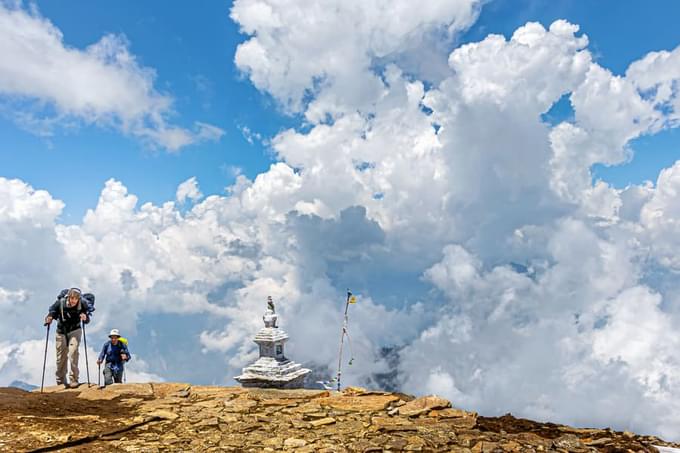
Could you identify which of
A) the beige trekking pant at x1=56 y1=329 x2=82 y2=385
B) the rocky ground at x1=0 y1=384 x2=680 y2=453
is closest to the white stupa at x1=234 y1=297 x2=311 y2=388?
the rocky ground at x1=0 y1=384 x2=680 y2=453

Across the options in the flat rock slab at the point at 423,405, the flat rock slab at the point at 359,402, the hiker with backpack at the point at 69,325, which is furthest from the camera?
the hiker with backpack at the point at 69,325

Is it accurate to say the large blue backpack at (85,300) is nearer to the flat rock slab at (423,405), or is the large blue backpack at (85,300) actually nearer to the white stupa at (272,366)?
the white stupa at (272,366)

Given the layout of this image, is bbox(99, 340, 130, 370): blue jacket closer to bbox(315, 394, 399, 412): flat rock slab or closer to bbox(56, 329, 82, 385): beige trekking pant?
bbox(56, 329, 82, 385): beige trekking pant

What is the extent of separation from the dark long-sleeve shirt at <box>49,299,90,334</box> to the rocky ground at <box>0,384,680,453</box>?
273cm

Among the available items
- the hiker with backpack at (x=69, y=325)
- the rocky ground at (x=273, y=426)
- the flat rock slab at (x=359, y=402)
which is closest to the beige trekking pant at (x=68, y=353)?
the hiker with backpack at (x=69, y=325)

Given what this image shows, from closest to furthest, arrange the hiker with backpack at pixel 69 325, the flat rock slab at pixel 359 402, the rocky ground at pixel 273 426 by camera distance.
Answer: the rocky ground at pixel 273 426 < the flat rock slab at pixel 359 402 < the hiker with backpack at pixel 69 325

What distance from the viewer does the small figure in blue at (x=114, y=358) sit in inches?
740

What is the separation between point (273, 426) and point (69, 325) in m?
10.0

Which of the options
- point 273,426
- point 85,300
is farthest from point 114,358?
point 273,426

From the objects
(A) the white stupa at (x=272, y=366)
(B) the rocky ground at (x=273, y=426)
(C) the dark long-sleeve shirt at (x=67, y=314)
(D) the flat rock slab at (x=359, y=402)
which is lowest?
(B) the rocky ground at (x=273, y=426)

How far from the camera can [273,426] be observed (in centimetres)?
1284

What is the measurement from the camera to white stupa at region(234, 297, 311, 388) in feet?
66.7

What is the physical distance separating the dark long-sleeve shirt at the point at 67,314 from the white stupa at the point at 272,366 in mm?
6464

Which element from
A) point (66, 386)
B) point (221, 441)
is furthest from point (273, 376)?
point (221, 441)
